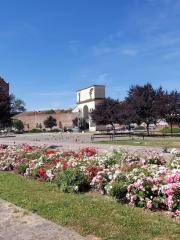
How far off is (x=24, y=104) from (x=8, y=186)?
117663 millimetres

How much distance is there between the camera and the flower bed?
436cm

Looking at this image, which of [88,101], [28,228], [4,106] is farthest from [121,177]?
[88,101]

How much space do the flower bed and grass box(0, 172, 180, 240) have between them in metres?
0.22

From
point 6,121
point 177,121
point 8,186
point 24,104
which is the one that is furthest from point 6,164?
point 24,104

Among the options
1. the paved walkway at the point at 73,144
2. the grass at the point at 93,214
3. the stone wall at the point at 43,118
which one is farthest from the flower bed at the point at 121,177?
the stone wall at the point at 43,118

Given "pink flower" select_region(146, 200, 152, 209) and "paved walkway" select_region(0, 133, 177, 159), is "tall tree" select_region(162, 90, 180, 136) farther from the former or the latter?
"pink flower" select_region(146, 200, 152, 209)

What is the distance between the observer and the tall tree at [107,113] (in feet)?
117

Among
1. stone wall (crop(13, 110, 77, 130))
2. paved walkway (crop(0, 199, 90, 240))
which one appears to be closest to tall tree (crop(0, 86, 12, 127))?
paved walkway (crop(0, 199, 90, 240))

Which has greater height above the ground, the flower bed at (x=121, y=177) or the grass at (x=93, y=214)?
the flower bed at (x=121, y=177)

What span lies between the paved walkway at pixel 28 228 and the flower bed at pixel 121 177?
136cm

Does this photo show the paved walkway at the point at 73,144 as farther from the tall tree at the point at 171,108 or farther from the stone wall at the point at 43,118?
the stone wall at the point at 43,118

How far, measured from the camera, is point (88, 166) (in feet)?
21.2

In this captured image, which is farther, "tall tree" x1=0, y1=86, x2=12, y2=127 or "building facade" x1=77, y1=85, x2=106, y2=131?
"building facade" x1=77, y1=85, x2=106, y2=131

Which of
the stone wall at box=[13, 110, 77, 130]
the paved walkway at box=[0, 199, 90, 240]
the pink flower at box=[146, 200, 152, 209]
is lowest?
the paved walkway at box=[0, 199, 90, 240]
